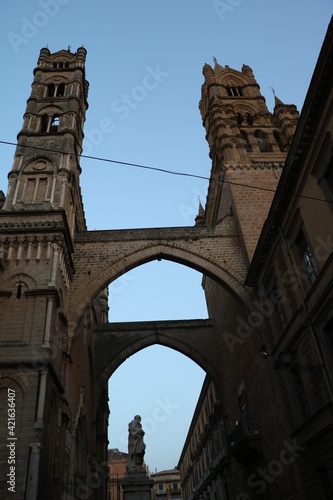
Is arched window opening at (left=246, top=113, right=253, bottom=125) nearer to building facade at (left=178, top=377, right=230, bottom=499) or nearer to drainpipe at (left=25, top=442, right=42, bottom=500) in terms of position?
building facade at (left=178, top=377, right=230, bottom=499)

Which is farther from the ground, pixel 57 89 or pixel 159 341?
pixel 57 89

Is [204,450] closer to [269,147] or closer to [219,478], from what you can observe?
[219,478]

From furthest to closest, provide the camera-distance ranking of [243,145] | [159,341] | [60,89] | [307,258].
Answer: [159,341] → [60,89] → [243,145] → [307,258]

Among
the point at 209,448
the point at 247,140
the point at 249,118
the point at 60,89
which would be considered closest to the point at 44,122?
the point at 60,89

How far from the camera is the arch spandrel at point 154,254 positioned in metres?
16.5

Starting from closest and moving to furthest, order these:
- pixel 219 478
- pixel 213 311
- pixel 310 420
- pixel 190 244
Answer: pixel 310 420, pixel 190 244, pixel 219 478, pixel 213 311

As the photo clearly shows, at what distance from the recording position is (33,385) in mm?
10828

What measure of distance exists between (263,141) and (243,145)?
201 cm

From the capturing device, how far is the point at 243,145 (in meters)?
21.7

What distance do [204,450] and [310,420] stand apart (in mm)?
22033

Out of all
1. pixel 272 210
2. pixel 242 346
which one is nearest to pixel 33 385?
pixel 272 210

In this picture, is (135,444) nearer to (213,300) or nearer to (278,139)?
(213,300)

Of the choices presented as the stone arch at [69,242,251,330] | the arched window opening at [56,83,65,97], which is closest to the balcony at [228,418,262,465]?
the stone arch at [69,242,251,330]

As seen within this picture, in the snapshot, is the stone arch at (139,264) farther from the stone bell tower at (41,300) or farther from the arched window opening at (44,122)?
the arched window opening at (44,122)
